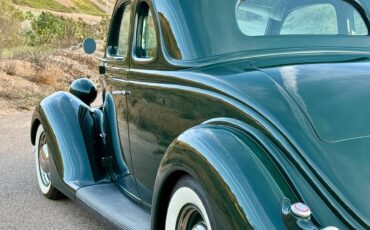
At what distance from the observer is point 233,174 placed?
2.24m

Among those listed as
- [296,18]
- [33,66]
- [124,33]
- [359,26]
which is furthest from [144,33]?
[33,66]

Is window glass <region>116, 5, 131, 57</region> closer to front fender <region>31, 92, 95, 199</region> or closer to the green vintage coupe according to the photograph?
the green vintage coupe

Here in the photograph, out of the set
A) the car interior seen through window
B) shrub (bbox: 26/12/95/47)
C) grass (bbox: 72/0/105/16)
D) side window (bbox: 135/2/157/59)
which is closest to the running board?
side window (bbox: 135/2/157/59)

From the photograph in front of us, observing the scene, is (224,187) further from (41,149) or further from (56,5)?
(56,5)

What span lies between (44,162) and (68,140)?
71 cm

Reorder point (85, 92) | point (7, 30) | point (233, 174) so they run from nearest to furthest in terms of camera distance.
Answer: point (233, 174), point (85, 92), point (7, 30)

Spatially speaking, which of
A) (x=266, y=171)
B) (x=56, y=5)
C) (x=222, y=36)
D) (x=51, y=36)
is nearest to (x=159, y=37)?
(x=222, y=36)

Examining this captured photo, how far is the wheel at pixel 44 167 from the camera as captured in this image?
4.87 meters

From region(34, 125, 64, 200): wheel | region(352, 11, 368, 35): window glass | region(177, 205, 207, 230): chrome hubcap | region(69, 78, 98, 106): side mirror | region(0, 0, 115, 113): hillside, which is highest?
region(352, 11, 368, 35): window glass

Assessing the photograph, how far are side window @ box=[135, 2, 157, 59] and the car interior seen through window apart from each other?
0.69 meters

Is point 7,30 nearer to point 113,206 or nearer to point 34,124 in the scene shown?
point 34,124

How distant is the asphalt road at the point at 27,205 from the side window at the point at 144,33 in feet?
5.01

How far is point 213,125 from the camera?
2564 millimetres

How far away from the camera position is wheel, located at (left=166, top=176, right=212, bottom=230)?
94.4 inches
